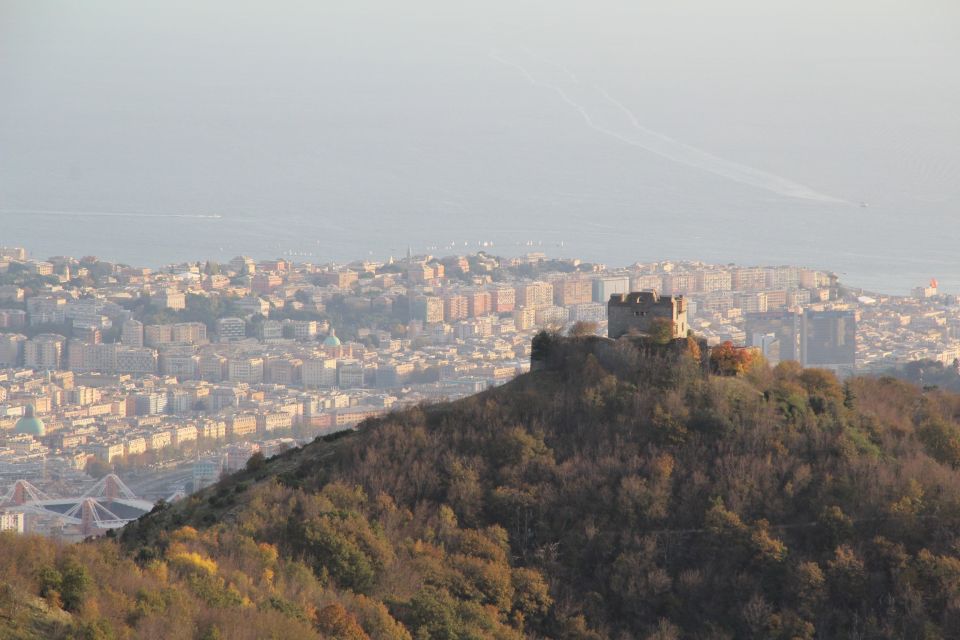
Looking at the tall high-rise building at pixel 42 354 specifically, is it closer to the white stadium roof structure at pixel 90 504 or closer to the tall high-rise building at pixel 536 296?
the tall high-rise building at pixel 536 296

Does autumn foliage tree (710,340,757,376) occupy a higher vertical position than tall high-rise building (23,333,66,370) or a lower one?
higher

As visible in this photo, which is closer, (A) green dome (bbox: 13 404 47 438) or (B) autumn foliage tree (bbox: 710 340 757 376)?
(B) autumn foliage tree (bbox: 710 340 757 376)

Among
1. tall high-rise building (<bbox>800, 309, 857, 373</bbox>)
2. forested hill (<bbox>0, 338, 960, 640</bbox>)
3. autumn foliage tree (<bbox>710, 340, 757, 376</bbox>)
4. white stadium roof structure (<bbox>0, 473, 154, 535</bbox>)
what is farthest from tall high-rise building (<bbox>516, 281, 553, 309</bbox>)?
forested hill (<bbox>0, 338, 960, 640</bbox>)

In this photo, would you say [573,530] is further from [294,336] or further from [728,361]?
[294,336]

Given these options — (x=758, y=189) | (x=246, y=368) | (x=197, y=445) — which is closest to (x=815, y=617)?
(x=197, y=445)

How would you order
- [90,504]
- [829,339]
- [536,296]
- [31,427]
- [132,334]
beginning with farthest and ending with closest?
[536,296], [132,334], [829,339], [31,427], [90,504]

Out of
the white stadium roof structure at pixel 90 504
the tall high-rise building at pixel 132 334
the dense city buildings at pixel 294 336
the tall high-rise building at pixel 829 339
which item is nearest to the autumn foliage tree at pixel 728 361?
the white stadium roof structure at pixel 90 504

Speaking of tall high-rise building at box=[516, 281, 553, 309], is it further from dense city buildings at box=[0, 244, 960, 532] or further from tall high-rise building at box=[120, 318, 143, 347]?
tall high-rise building at box=[120, 318, 143, 347]

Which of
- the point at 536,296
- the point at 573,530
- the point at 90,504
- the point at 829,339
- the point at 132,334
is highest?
the point at 573,530

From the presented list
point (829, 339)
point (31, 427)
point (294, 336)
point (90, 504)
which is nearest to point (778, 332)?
point (829, 339)
